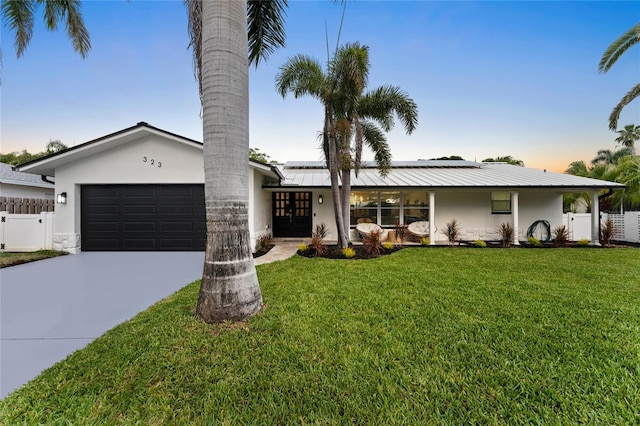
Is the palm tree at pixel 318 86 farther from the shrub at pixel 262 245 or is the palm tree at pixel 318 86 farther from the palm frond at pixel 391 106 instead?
the shrub at pixel 262 245

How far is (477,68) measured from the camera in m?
11.5

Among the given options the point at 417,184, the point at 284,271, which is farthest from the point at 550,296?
the point at 417,184

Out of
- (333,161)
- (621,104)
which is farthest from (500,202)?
(333,161)

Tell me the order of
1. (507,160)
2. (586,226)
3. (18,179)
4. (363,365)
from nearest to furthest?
(363,365)
(586,226)
(18,179)
(507,160)

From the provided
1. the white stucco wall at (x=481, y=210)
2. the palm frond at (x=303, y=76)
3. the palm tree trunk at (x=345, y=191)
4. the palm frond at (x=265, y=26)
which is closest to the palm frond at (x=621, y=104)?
the white stucco wall at (x=481, y=210)

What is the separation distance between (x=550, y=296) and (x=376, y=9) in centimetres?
1014

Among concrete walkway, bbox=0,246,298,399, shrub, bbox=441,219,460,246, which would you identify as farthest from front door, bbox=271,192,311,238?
shrub, bbox=441,219,460,246

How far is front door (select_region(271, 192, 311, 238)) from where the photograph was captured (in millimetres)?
12242

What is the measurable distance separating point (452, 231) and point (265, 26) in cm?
1018

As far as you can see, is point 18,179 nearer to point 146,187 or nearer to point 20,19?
point 20,19

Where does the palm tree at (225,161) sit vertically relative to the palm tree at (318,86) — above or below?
below

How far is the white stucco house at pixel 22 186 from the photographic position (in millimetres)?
12344

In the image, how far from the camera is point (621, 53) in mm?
9273

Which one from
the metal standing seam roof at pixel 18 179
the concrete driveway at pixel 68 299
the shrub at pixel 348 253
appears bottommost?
the concrete driveway at pixel 68 299
